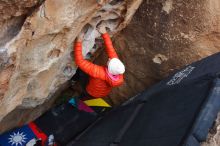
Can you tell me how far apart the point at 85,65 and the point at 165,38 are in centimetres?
55

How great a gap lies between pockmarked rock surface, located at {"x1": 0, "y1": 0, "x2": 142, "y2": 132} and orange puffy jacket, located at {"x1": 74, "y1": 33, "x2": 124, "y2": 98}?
45 mm

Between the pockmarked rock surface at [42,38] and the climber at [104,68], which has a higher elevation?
the pockmarked rock surface at [42,38]

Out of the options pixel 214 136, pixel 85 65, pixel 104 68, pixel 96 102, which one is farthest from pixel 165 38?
pixel 214 136

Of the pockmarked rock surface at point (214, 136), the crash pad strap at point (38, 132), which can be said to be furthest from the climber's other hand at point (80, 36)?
the crash pad strap at point (38, 132)

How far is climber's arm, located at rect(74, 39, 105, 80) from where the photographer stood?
2.17 meters

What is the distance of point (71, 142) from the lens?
2684mm

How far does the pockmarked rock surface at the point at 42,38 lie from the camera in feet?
5.37

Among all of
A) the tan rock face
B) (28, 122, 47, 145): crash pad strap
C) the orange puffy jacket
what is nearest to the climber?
the orange puffy jacket

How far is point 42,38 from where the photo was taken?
1.84 metres

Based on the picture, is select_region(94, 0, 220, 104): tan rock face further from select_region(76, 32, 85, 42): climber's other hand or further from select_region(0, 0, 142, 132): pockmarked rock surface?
select_region(76, 32, 85, 42): climber's other hand

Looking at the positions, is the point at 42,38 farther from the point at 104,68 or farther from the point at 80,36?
the point at 104,68

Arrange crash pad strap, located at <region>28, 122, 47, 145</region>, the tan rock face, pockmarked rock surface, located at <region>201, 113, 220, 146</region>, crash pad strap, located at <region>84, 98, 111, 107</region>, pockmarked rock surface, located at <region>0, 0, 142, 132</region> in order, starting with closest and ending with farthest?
pockmarked rock surface, located at <region>0, 0, 142, 132</region> → pockmarked rock surface, located at <region>201, 113, 220, 146</region> → the tan rock face → crash pad strap, located at <region>28, 122, 47, 145</region> → crash pad strap, located at <region>84, 98, 111, 107</region>

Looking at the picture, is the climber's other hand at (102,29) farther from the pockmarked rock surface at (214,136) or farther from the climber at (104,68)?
the pockmarked rock surface at (214,136)

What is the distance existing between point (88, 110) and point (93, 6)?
3.85 feet
